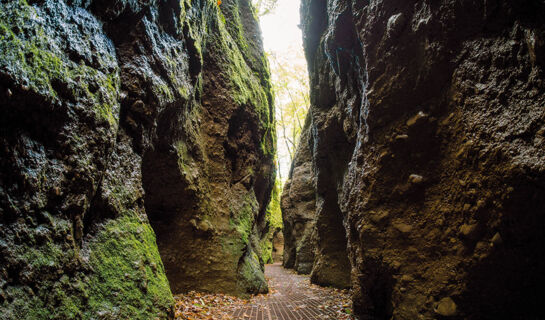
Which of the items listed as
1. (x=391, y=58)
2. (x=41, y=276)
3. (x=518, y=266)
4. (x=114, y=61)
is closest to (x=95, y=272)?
(x=41, y=276)

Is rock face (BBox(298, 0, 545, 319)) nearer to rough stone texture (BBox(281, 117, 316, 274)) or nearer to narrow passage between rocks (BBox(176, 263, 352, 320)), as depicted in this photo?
narrow passage between rocks (BBox(176, 263, 352, 320))

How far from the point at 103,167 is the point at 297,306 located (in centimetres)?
509

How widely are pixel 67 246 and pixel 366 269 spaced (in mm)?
4083

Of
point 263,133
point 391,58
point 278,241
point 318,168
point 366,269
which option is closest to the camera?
point 391,58

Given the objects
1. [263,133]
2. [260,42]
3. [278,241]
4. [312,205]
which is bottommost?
[278,241]

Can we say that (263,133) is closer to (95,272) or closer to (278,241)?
(95,272)

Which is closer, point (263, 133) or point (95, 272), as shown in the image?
point (95, 272)

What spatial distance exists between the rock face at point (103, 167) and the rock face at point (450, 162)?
336 cm

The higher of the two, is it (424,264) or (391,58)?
(391,58)

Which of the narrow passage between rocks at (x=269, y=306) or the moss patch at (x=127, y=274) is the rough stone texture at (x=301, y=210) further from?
the moss patch at (x=127, y=274)

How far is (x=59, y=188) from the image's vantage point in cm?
238

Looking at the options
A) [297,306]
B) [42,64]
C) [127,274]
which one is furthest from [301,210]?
[42,64]

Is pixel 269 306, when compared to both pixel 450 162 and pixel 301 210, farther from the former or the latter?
pixel 301 210

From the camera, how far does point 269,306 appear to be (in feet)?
19.6
